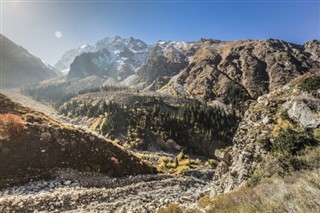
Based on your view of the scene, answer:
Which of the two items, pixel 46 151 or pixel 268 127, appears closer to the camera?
pixel 268 127

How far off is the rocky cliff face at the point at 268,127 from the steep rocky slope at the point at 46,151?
52.5 ft

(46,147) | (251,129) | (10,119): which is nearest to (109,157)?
(46,147)

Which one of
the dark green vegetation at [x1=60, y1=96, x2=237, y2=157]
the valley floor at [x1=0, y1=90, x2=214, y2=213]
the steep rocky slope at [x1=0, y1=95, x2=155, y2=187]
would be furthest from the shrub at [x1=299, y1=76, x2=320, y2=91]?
the dark green vegetation at [x1=60, y1=96, x2=237, y2=157]

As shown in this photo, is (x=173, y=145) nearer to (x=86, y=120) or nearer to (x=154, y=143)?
(x=154, y=143)

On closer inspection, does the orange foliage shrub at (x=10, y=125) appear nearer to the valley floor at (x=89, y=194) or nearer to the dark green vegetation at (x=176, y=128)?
the valley floor at (x=89, y=194)

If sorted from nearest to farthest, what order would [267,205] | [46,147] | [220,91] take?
1. [267,205]
2. [46,147]
3. [220,91]

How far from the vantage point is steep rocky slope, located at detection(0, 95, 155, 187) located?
1083 inches

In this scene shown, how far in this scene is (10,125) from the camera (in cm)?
3089

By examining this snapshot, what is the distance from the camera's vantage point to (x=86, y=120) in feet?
444

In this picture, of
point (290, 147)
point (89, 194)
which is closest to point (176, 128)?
point (89, 194)

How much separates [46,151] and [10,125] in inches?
212

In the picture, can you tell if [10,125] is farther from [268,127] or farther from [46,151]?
[268,127]

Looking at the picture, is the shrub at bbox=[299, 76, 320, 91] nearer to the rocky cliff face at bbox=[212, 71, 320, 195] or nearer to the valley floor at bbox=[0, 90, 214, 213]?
the rocky cliff face at bbox=[212, 71, 320, 195]

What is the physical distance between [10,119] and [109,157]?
13285 millimetres
